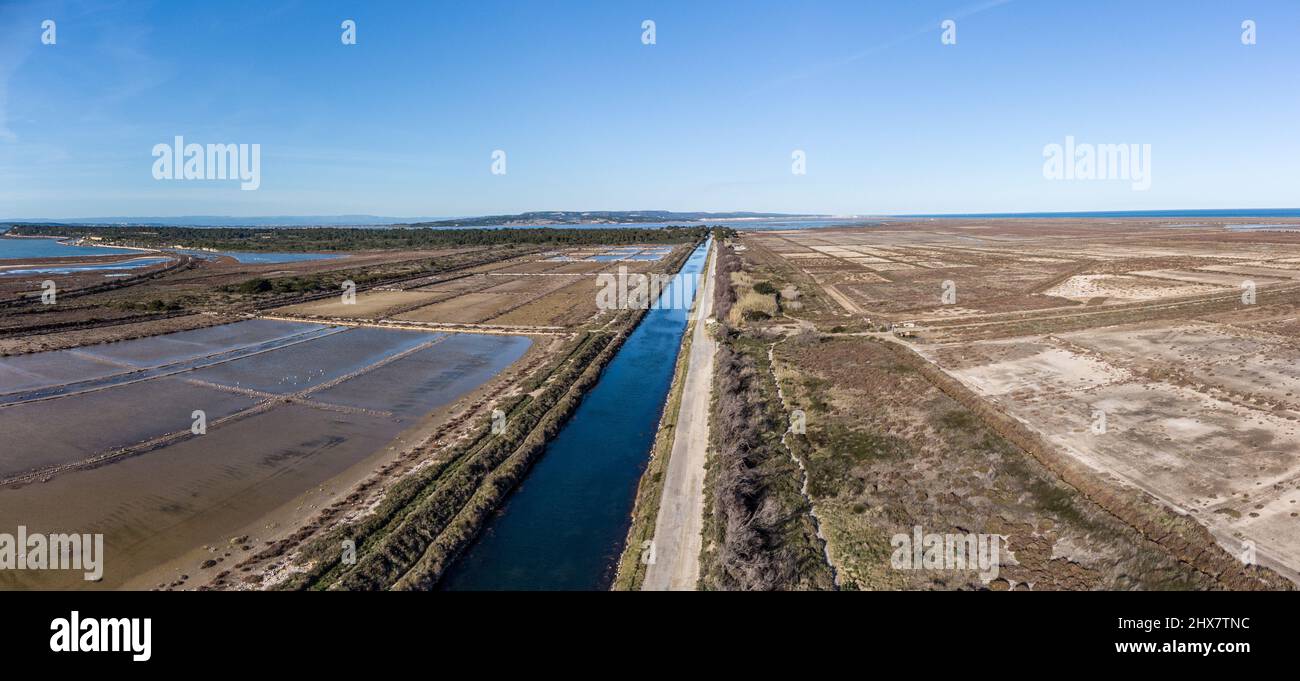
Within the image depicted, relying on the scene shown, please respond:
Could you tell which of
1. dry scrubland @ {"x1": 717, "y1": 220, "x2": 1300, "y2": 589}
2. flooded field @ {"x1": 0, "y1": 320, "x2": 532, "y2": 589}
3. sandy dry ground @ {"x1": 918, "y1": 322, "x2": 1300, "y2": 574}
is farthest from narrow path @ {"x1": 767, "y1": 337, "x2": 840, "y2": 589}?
flooded field @ {"x1": 0, "y1": 320, "x2": 532, "y2": 589}

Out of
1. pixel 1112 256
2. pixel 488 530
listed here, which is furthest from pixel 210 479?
pixel 1112 256

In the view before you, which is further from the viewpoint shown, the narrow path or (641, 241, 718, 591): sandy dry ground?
the narrow path

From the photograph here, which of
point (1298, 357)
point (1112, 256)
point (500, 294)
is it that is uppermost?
point (1112, 256)

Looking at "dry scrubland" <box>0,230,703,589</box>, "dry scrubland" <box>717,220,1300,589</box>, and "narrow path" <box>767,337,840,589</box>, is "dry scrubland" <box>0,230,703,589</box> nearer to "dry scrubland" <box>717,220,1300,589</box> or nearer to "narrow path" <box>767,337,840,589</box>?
"dry scrubland" <box>717,220,1300,589</box>

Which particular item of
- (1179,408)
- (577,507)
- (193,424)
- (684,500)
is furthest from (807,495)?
(193,424)

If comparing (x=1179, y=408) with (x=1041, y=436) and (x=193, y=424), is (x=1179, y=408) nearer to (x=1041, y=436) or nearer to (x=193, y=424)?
(x=1041, y=436)

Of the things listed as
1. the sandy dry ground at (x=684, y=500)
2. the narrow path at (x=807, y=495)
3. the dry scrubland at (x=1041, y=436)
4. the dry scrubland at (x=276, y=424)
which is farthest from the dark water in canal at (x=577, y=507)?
the narrow path at (x=807, y=495)
